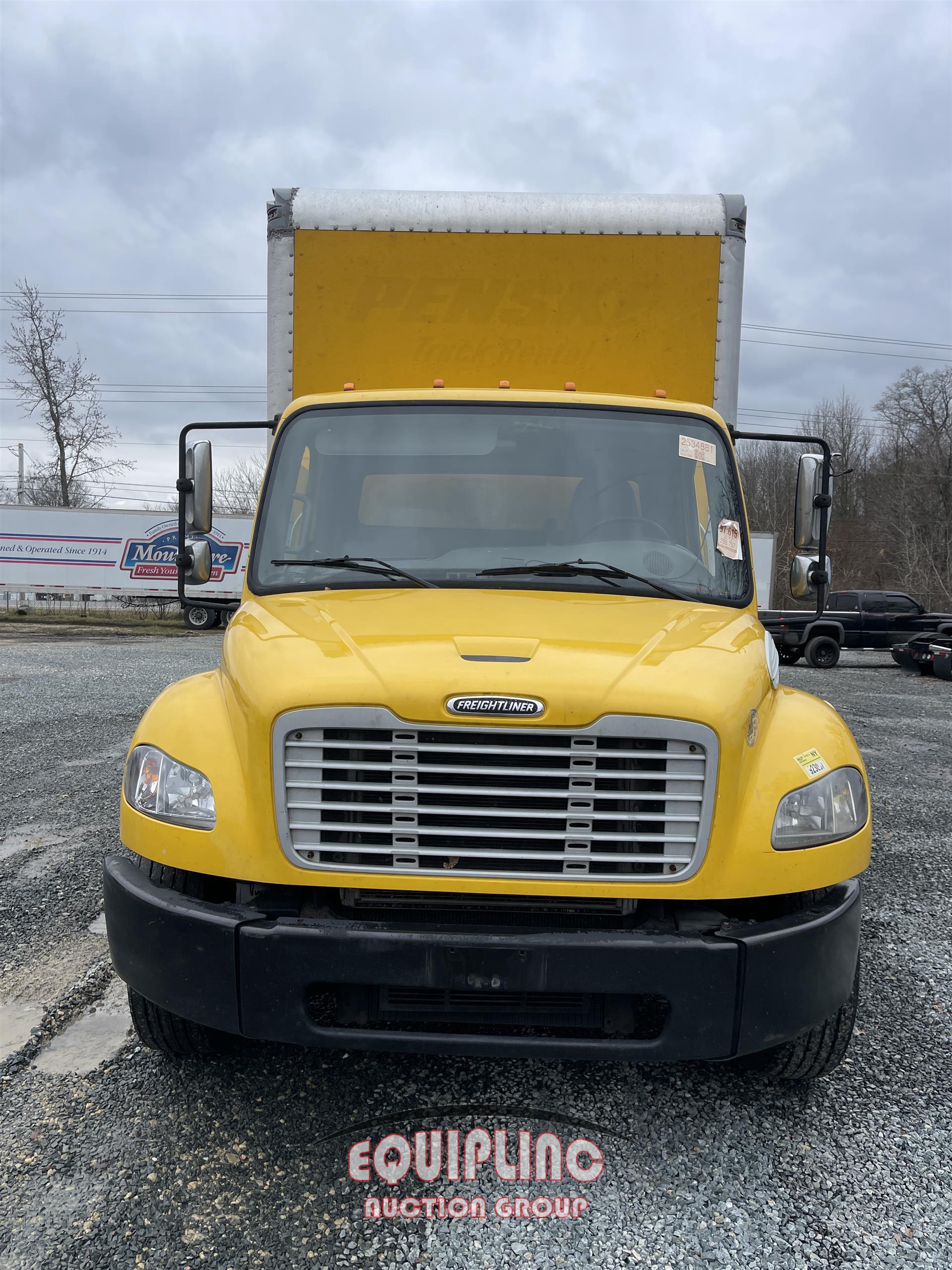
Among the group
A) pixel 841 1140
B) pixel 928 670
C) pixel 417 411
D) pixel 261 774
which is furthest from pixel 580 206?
pixel 928 670

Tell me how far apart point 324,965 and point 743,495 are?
2.57 m

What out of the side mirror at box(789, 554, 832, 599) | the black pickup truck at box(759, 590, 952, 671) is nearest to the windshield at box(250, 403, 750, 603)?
the side mirror at box(789, 554, 832, 599)

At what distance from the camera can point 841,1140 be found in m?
2.62

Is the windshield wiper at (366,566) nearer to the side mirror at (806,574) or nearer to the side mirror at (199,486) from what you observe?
the side mirror at (199,486)

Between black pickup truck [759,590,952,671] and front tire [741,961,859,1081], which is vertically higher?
front tire [741,961,859,1081]

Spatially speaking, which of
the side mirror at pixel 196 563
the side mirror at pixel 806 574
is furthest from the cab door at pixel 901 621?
the side mirror at pixel 196 563

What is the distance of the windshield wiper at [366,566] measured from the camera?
126 inches

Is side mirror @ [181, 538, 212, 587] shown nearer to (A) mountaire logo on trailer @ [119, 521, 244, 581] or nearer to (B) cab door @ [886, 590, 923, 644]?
Answer: (B) cab door @ [886, 590, 923, 644]

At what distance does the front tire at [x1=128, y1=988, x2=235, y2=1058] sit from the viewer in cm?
270

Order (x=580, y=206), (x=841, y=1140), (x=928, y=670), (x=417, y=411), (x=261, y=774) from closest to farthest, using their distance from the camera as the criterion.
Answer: (x=261, y=774), (x=841, y=1140), (x=417, y=411), (x=580, y=206), (x=928, y=670)

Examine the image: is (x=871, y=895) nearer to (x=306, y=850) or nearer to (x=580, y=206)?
(x=306, y=850)

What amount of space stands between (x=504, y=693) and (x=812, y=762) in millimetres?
957

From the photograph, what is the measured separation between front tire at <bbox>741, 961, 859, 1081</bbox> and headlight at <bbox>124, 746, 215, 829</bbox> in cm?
178

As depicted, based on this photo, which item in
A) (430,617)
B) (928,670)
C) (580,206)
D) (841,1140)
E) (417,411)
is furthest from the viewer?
(928,670)
